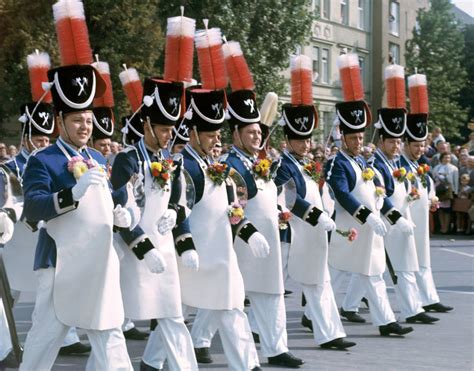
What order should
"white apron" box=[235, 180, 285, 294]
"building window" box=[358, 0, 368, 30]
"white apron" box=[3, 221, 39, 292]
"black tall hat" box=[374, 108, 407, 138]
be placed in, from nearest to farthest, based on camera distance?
"white apron" box=[235, 180, 285, 294] → "white apron" box=[3, 221, 39, 292] → "black tall hat" box=[374, 108, 407, 138] → "building window" box=[358, 0, 368, 30]

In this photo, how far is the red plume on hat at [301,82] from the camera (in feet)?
32.1

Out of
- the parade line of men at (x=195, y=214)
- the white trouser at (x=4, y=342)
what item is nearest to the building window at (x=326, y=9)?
the parade line of men at (x=195, y=214)

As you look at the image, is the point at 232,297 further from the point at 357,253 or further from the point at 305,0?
the point at 305,0

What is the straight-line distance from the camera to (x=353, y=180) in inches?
397

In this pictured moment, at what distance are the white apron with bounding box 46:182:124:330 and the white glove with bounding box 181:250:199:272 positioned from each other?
0.81m

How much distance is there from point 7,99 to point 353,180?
1911cm

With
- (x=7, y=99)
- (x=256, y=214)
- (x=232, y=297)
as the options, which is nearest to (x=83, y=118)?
(x=232, y=297)

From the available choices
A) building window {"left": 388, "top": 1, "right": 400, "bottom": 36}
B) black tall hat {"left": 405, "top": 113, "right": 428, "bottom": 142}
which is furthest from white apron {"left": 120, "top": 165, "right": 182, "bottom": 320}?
building window {"left": 388, "top": 1, "right": 400, "bottom": 36}

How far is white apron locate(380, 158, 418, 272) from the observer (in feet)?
35.2

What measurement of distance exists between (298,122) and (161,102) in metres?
2.70

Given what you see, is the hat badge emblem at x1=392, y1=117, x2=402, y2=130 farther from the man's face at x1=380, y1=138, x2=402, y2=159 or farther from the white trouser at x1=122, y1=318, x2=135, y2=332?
the white trouser at x1=122, y1=318, x2=135, y2=332

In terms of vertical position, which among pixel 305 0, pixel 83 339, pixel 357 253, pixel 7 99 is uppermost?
pixel 305 0

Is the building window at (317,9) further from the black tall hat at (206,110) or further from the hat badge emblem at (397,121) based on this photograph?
the black tall hat at (206,110)

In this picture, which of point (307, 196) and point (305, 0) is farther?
point (305, 0)
